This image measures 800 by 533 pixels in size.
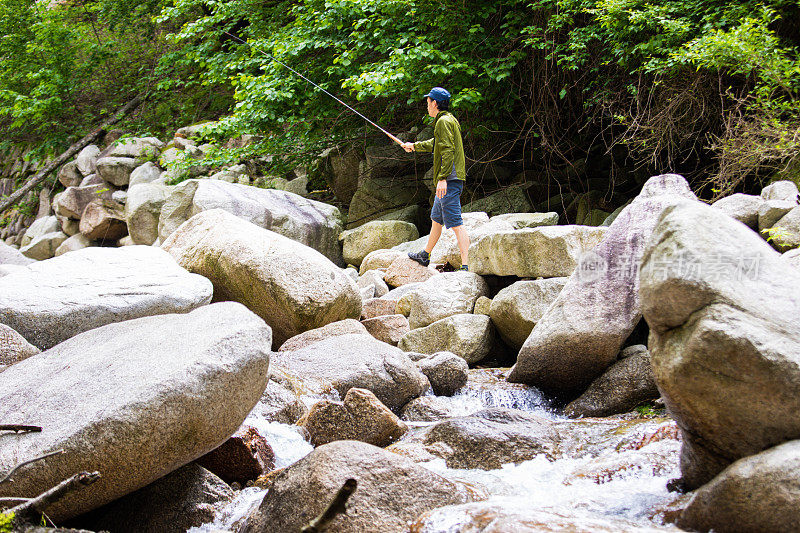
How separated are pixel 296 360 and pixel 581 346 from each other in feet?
6.94

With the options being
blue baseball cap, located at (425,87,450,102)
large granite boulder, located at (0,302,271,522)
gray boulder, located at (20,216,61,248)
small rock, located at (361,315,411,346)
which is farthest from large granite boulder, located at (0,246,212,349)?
gray boulder, located at (20,216,61,248)

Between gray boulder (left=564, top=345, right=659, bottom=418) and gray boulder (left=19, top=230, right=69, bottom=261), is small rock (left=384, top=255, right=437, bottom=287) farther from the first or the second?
gray boulder (left=19, top=230, right=69, bottom=261)

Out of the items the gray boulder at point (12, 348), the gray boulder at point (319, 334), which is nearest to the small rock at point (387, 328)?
the gray boulder at point (319, 334)

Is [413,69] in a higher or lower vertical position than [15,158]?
higher

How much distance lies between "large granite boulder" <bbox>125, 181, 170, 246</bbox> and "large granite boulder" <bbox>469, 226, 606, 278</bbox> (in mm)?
7147

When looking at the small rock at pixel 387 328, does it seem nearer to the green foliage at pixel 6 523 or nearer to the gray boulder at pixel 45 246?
the green foliage at pixel 6 523

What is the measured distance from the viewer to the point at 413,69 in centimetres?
959

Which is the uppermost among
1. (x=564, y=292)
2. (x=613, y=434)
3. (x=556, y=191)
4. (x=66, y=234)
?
(x=564, y=292)

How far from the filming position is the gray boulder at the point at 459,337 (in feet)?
19.1

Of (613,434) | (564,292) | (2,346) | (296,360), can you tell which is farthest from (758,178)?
(2,346)

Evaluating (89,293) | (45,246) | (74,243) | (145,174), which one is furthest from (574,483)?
(45,246)

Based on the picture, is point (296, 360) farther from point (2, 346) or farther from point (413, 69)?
point (413, 69)

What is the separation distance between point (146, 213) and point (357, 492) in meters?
10.0

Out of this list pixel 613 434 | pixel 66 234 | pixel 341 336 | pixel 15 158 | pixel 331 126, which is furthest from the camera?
pixel 15 158
